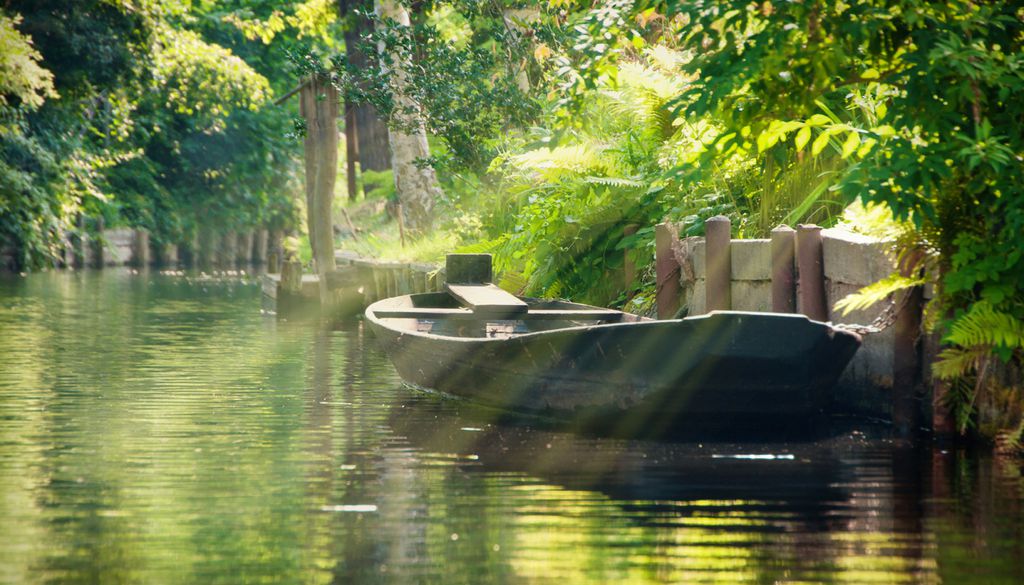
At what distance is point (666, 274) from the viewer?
1227cm

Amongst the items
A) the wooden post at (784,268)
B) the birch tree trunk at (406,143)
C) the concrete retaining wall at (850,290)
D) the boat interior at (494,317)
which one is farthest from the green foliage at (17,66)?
the wooden post at (784,268)

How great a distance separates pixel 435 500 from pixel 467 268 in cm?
845

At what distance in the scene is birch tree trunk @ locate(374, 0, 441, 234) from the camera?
69.0ft

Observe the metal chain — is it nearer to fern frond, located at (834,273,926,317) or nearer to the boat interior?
fern frond, located at (834,273,926,317)

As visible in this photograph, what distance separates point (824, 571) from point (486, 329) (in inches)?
291

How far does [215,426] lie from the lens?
384 inches

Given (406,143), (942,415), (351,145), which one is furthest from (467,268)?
(351,145)

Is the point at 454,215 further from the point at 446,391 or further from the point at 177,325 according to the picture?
the point at 446,391

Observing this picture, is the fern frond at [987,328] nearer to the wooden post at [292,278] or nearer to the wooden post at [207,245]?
the wooden post at [292,278]

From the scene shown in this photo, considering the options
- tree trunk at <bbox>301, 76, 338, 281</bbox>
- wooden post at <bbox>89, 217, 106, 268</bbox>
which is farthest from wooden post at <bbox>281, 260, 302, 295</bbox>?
wooden post at <bbox>89, 217, 106, 268</bbox>

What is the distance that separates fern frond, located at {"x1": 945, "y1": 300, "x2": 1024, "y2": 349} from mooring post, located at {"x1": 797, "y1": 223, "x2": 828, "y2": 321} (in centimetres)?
213

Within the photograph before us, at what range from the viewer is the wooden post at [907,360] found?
9.21 m

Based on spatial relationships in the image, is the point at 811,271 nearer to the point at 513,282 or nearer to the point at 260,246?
the point at 513,282

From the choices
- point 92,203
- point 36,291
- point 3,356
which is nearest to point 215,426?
point 3,356
